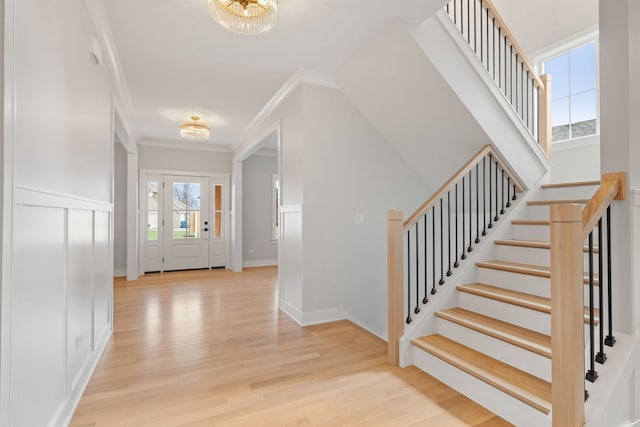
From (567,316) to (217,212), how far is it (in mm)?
6444

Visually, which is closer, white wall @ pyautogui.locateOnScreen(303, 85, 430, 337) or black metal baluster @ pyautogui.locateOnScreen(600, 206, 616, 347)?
black metal baluster @ pyautogui.locateOnScreen(600, 206, 616, 347)

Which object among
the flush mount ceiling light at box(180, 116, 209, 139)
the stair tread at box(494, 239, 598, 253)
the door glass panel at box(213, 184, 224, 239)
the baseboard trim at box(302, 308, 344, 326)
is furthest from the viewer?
the door glass panel at box(213, 184, 224, 239)

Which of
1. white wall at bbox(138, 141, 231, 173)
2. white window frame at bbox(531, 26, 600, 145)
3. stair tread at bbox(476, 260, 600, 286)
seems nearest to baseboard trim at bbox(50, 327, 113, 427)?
stair tread at bbox(476, 260, 600, 286)

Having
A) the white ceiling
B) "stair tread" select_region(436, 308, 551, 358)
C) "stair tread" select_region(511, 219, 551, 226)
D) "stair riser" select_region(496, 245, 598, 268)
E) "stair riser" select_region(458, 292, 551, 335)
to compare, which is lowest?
"stair tread" select_region(436, 308, 551, 358)

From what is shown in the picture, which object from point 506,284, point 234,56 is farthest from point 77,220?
point 506,284

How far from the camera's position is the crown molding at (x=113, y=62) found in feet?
7.41

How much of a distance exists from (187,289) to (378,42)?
4384 millimetres

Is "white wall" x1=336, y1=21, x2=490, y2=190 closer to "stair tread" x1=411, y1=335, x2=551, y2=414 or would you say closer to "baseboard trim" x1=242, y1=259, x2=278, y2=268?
"stair tread" x1=411, y1=335, x2=551, y2=414

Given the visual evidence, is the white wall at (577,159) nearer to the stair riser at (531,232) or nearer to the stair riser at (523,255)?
the stair riser at (531,232)

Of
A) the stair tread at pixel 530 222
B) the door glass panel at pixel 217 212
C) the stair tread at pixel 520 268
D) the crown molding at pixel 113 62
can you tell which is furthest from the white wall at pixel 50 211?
the door glass panel at pixel 217 212

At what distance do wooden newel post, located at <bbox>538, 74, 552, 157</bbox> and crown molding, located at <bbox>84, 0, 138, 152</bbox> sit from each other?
4.22 meters

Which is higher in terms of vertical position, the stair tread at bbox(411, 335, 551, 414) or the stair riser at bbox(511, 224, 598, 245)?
the stair riser at bbox(511, 224, 598, 245)

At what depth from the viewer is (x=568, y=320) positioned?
4.85 feet

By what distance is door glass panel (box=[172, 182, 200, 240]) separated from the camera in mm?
6547
